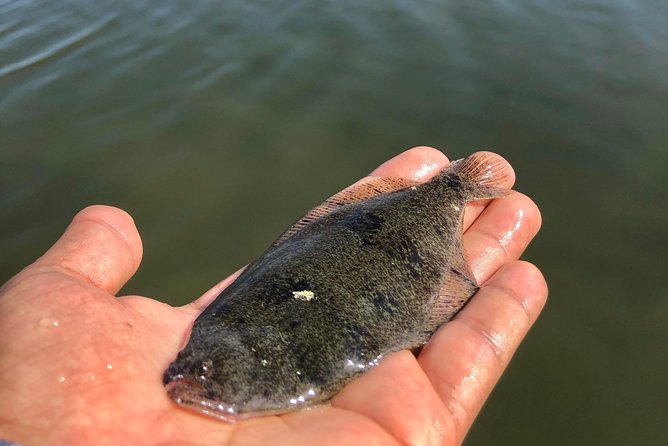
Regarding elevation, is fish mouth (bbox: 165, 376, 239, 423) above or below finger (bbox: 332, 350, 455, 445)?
above

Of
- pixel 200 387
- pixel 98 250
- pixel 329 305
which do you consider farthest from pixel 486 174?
pixel 98 250

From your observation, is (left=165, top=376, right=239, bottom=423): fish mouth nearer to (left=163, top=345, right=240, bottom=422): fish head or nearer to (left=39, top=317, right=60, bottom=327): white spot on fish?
(left=163, top=345, right=240, bottom=422): fish head

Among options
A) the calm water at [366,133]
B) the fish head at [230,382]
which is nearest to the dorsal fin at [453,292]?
the calm water at [366,133]

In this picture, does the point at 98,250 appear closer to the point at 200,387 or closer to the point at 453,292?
the point at 200,387

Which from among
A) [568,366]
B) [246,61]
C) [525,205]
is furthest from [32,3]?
[568,366]

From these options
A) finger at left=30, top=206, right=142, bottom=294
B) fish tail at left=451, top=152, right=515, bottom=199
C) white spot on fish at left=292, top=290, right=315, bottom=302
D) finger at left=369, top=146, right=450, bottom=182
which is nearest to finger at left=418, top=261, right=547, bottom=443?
white spot on fish at left=292, top=290, right=315, bottom=302

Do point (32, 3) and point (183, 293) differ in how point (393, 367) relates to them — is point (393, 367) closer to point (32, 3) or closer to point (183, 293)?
point (183, 293)

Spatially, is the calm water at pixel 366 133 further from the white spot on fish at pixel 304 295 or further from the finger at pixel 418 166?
the white spot on fish at pixel 304 295
